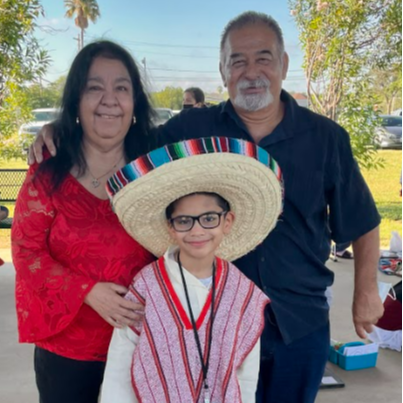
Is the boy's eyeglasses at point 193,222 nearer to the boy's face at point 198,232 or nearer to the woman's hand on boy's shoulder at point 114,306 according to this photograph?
the boy's face at point 198,232

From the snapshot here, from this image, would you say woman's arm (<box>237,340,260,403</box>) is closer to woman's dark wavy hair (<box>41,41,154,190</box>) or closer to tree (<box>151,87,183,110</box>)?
woman's dark wavy hair (<box>41,41,154,190</box>)

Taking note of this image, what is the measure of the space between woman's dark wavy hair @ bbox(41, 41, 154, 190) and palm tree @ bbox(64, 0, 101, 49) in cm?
76

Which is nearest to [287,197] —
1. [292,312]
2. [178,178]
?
[292,312]

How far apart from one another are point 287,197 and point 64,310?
85cm

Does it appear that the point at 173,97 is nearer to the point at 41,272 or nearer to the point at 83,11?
the point at 83,11

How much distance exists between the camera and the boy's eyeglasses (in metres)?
1.48

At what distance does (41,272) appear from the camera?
1.58m

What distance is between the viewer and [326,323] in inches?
76.0

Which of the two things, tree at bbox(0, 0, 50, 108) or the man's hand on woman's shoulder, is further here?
tree at bbox(0, 0, 50, 108)

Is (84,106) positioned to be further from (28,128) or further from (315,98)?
(315,98)

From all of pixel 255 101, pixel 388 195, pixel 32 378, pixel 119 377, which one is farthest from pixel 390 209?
pixel 119 377

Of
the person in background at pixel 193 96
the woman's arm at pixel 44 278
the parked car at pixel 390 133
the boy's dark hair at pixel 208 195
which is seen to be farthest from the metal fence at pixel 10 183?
the parked car at pixel 390 133

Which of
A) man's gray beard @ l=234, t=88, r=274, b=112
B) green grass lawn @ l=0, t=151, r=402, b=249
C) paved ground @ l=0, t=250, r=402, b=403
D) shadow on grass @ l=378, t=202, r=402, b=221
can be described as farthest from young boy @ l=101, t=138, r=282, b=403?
shadow on grass @ l=378, t=202, r=402, b=221

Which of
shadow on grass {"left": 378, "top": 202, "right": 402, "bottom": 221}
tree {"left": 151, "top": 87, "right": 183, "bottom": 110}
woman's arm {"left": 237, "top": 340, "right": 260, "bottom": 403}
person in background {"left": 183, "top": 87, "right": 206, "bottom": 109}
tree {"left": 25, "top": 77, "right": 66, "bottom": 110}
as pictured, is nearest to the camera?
woman's arm {"left": 237, "top": 340, "right": 260, "bottom": 403}
